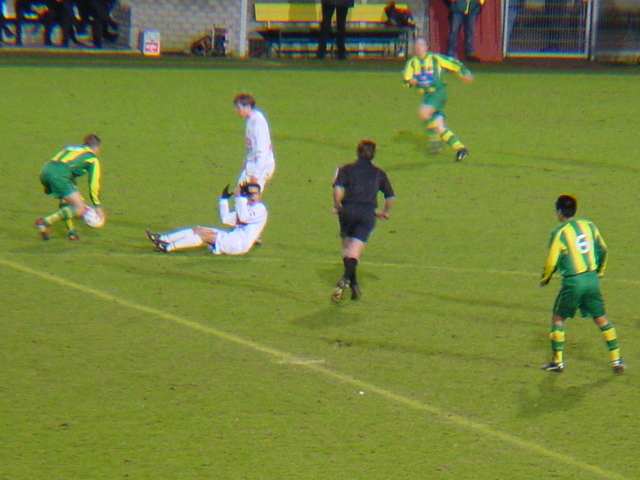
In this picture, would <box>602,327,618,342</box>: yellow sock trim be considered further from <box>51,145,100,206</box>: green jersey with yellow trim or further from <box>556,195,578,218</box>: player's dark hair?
<box>51,145,100,206</box>: green jersey with yellow trim

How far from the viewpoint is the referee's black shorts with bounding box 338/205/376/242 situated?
15047mm

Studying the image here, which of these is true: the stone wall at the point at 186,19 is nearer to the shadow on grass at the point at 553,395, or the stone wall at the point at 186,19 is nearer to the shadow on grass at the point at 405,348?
the shadow on grass at the point at 405,348

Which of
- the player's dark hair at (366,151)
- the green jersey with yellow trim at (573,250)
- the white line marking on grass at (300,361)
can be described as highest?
the player's dark hair at (366,151)

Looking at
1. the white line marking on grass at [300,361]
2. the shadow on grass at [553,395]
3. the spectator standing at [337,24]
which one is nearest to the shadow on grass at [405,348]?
the white line marking on grass at [300,361]

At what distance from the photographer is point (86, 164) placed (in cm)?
1781

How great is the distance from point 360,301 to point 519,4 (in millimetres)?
25043

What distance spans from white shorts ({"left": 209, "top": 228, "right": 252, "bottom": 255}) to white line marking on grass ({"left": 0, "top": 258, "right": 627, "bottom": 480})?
6.58 ft

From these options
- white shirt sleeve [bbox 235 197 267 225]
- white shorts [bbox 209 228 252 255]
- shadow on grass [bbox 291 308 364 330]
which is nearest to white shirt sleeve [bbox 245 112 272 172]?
white shirt sleeve [bbox 235 197 267 225]

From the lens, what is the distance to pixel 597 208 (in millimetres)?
21922

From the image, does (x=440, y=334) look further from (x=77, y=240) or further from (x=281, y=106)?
(x=281, y=106)

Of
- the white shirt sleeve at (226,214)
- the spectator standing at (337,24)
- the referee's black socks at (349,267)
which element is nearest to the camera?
the referee's black socks at (349,267)

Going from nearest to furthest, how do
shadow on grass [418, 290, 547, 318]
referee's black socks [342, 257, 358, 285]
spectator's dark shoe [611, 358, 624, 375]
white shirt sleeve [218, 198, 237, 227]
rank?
spectator's dark shoe [611, 358, 624, 375] → referee's black socks [342, 257, 358, 285] → shadow on grass [418, 290, 547, 318] → white shirt sleeve [218, 198, 237, 227]

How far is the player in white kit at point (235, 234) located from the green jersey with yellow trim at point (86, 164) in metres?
0.90

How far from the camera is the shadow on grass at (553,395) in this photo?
1219 cm
